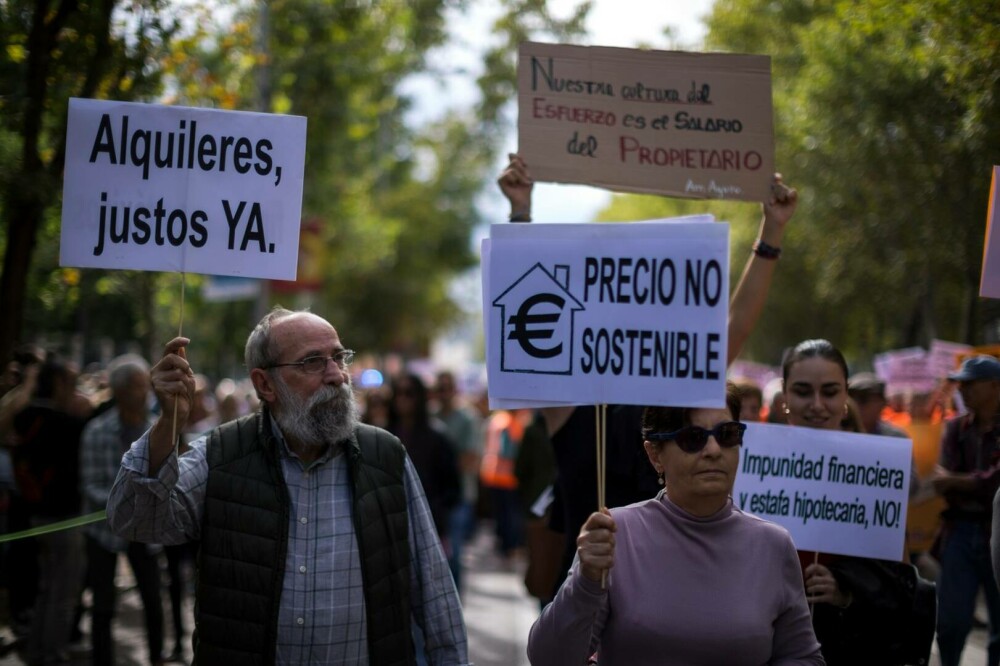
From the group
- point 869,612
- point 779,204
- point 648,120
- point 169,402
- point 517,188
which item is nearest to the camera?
point 169,402

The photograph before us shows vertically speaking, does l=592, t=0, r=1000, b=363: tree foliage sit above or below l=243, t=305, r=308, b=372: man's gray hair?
above

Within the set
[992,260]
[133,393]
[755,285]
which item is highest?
[992,260]

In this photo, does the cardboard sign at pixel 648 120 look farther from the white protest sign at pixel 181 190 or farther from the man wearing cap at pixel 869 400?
the man wearing cap at pixel 869 400

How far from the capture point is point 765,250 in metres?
5.29

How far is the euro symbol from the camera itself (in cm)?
372

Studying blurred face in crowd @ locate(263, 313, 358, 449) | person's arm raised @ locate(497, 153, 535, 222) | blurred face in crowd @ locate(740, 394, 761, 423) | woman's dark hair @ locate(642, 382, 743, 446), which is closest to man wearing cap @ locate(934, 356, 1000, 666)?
blurred face in crowd @ locate(740, 394, 761, 423)

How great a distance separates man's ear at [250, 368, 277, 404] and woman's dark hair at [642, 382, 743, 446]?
4.31 ft

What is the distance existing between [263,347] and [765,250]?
222 cm

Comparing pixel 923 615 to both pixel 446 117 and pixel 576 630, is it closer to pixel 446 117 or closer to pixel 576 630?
pixel 576 630

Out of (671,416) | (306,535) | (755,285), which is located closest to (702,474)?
(671,416)

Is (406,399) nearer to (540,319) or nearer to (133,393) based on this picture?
(133,393)

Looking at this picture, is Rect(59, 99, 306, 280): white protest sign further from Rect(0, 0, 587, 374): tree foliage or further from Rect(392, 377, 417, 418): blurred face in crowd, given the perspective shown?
Rect(392, 377, 417, 418): blurred face in crowd

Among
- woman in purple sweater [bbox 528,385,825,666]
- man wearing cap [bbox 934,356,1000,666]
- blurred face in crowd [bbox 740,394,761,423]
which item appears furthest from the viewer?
blurred face in crowd [bbox 740,394,761,423]

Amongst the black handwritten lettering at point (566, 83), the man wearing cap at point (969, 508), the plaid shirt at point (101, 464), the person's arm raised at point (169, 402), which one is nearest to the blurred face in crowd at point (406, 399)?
the plaid shirt at point (101, 464)
